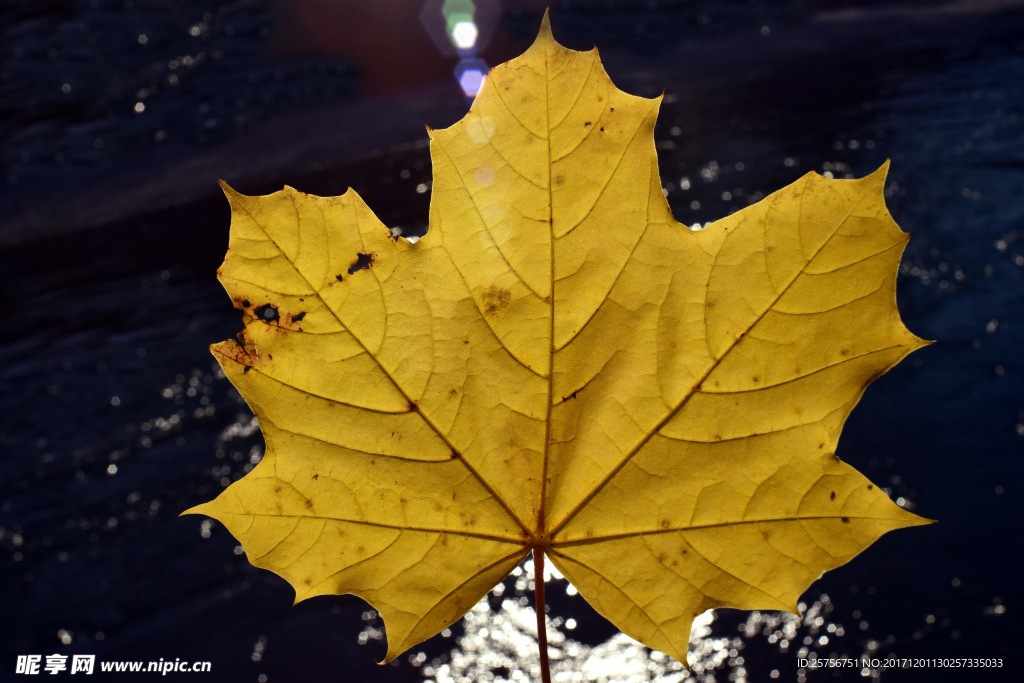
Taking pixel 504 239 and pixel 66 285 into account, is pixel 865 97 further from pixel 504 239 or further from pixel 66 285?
pixel 66 285

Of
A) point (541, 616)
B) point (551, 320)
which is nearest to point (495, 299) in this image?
point (551, 320)

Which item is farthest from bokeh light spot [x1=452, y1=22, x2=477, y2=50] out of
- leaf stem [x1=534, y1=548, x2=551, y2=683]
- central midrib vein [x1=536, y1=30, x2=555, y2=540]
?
leaf stem [x1=534, y1=548, x2=551, y2=683]

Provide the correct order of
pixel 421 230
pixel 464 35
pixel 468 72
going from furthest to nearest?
pixel 464 35, pixel 468 72, pixel 421 230

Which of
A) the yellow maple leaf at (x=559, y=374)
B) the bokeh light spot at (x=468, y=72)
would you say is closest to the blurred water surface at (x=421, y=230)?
the bokeh light spot at (x=468, y=72)

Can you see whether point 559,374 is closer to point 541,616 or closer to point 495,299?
point 495,299

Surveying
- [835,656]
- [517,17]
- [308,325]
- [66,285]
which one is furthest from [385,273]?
[517,17]

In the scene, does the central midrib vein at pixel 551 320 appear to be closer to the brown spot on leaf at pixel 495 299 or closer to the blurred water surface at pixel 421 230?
the brown spot on leaf at pixel 495 299

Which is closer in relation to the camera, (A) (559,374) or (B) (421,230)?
(A) (559,374)
